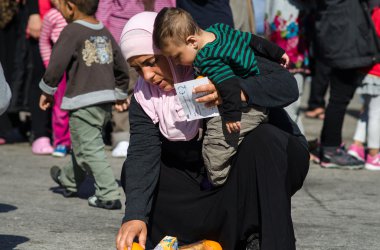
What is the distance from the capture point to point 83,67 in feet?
20.0

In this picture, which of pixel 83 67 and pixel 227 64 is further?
pixel 83 67

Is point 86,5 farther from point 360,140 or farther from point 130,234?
point 360,140

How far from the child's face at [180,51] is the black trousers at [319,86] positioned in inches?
273

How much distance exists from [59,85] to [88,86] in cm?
211

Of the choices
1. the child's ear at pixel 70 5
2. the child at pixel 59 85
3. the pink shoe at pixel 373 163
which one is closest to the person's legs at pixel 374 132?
the pink shoe at pixel 373 163

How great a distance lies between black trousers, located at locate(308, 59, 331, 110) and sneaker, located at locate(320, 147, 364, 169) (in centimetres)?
313

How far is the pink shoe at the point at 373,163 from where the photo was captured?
775cm

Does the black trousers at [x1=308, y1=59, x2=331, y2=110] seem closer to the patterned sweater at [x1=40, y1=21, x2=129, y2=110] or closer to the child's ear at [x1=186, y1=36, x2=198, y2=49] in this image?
the patterned sweater at [x1=40, y1=21, x2=129, y2=110]

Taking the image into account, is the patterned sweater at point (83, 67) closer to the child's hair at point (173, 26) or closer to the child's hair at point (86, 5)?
the child's hair at point (86, 5)

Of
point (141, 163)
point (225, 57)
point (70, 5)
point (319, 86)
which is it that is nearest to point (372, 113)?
point (70, 5)

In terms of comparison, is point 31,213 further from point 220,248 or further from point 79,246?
point 220,248

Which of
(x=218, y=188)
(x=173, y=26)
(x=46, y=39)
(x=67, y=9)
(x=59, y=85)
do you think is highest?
(x=173, y=26)

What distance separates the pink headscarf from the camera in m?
4.10

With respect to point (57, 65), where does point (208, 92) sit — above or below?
A: above
